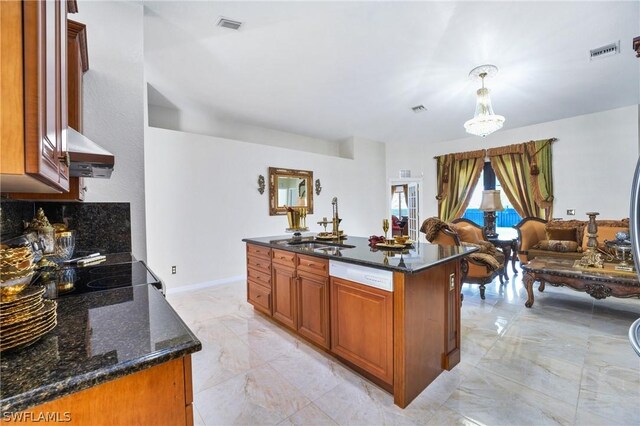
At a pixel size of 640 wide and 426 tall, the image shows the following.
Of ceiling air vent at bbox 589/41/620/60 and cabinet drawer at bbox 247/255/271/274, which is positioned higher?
ceiling air vent at bbox 589/41/620/60

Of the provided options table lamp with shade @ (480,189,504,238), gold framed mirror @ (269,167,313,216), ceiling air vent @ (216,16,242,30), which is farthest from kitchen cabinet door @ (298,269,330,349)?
table lamp with shade @ (480,189,504,238)

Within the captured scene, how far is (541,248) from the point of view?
437 centimetres

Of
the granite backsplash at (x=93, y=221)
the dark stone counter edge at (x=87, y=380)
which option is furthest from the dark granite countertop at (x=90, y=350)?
the granite backsplash at (x=93, y=221)

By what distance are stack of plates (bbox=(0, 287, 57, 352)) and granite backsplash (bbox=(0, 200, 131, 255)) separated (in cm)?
126

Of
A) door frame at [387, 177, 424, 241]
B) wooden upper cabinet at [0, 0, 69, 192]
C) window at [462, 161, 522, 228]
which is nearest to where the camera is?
wooden upper cabinet at [0, 0, 69, 192]

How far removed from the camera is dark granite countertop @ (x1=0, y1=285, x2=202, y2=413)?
53 centimetres

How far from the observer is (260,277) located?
3.00 meters

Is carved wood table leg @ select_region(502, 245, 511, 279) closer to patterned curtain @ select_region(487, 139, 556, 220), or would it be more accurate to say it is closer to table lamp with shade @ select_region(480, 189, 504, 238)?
table lamp with shade @ select_region(480, 189, 504, 238)

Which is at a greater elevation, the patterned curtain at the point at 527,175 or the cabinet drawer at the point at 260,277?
the patterned curtain at the point at 527,175

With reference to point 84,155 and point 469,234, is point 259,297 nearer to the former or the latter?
point 84,155

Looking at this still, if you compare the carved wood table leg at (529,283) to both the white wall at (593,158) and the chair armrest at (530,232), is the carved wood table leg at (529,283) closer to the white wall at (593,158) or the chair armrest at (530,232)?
the chair armrest at (530,232)

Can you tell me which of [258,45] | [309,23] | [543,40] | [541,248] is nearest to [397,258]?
[309,23]

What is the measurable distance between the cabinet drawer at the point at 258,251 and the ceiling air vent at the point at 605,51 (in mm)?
4025

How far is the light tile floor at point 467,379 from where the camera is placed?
1.61 meters
